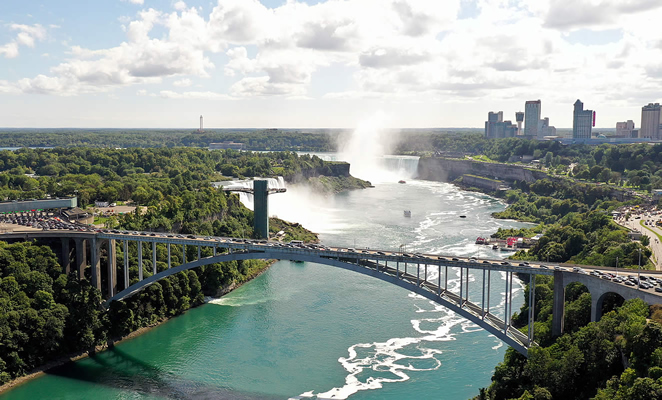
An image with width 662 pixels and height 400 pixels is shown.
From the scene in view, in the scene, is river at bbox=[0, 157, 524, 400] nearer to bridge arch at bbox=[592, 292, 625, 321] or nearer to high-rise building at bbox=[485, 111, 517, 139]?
bridge arch at bbox=[592, 292, 625, 321]

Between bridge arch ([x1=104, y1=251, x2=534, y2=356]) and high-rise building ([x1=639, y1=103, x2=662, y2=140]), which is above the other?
high-rise building ([x1=639, y1=103, x2=662, y2=140])

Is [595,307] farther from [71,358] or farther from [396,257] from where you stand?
[71,358]

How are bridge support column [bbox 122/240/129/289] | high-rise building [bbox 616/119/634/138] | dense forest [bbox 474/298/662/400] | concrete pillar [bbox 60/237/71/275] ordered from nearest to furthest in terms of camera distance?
dense forest [bbox 474/298/662/400] → bridge support column [bbox 122/240/129/289] → concrete pillar [bbox 60/237/71/275] → high-rise building [bbox 616/119/634/138]

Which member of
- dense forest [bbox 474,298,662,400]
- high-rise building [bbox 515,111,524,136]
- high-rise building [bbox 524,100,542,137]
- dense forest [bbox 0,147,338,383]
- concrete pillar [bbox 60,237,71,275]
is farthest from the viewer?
high-rise building [bbox 515,111,524,136]

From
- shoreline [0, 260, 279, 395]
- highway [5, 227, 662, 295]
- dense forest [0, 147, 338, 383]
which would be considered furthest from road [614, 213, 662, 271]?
shoreline [0, 260, 279, 395]

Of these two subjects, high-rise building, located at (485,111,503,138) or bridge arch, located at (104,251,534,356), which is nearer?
bridge arch, located at (104,251,534,356)

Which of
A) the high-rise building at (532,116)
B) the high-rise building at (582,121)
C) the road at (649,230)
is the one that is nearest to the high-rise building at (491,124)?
the high-rise building at (532,116)

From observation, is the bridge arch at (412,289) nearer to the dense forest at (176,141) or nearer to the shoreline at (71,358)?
the shoreline at (71,358)

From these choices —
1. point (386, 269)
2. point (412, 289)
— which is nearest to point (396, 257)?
point (386, 269)
